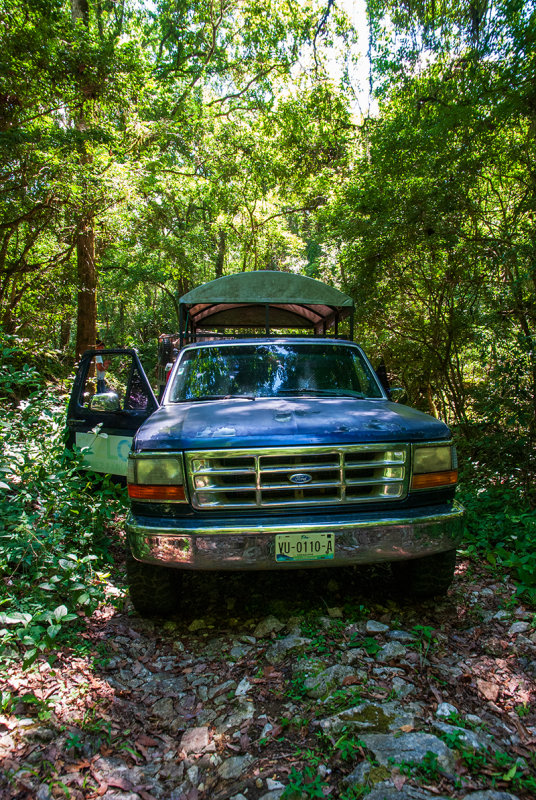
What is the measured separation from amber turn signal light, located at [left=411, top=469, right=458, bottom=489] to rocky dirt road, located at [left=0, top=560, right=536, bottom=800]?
2.67 feet

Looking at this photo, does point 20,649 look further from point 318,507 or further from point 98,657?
point 318,507

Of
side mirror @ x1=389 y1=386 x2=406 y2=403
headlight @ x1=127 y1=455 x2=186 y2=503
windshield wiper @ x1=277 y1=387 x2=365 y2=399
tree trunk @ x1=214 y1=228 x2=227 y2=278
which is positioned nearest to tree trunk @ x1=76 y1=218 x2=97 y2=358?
windshield wiper @ x1=277 y1=387 x2=365 y2=399

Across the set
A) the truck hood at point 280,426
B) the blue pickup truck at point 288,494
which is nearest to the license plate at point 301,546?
the blue pickup truck at point 288,494

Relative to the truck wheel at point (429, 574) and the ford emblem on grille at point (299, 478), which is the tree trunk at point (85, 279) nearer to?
the ford emblem on grille at point (299, 478)

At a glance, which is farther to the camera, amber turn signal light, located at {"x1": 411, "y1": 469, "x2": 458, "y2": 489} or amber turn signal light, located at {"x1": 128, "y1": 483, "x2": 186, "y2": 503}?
amber turn signal light, located at {"x1": 411, "y1": 469, "x2": 458, "y2": 489}

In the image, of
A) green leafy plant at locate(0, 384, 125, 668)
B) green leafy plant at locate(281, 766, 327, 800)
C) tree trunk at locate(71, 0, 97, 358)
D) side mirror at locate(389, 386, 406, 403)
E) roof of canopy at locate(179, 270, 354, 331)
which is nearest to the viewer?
green leafy plant at locate(281, 766, 327, 800)

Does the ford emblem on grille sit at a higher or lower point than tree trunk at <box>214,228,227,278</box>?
lower

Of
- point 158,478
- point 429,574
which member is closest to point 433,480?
point 429,574

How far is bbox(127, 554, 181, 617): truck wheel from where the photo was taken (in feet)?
9.34

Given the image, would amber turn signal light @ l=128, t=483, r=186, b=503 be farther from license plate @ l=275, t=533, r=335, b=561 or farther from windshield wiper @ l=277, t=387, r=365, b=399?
windshield wiper @ l=277, t=387, r=365, b=399

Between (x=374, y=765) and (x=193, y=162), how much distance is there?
732 inches

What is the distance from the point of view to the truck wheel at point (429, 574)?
297cm

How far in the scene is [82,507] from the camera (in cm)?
382

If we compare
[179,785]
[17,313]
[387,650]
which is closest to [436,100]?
[387,650]
